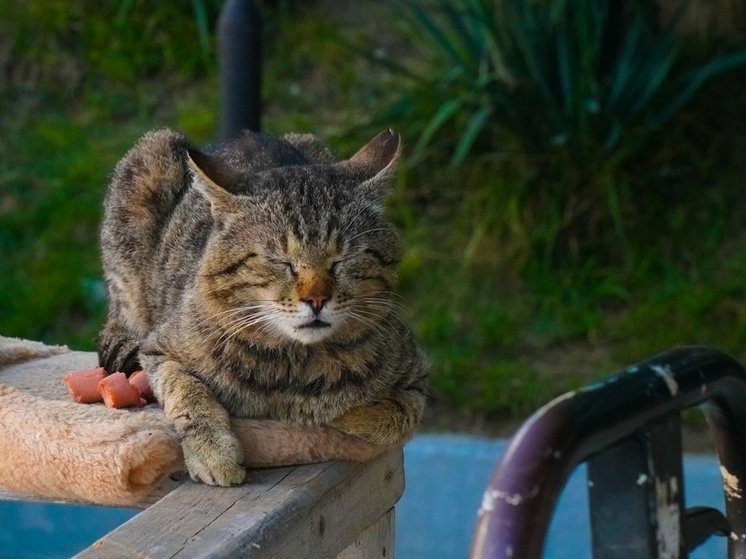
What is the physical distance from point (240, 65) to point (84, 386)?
1610mm

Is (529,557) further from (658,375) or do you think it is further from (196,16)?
(196,16)

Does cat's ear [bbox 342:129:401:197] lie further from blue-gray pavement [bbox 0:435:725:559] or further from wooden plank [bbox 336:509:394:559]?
blue-gray pavement [bbox 0:435:725:559]

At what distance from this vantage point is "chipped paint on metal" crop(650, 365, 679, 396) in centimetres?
115

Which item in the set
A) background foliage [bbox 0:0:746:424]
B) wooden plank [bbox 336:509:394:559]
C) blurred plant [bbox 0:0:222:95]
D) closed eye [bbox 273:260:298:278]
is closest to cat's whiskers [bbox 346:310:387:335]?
closed eye [bbox 273:260:298:278]

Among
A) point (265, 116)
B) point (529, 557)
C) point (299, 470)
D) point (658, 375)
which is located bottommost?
point (299, 470)

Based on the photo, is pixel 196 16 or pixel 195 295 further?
pixel 196 16

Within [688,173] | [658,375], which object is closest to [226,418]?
[658,375]

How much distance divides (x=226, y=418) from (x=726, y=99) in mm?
4251

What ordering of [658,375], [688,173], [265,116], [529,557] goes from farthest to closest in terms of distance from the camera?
[265,116]
[688,173]
[658,375]
[529,557]

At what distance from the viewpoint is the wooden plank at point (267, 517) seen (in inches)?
68.9

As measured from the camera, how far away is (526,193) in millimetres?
5215

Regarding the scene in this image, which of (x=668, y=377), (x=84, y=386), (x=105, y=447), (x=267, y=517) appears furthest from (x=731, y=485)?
(x=84, y=386)

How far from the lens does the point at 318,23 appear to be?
6.17 meters

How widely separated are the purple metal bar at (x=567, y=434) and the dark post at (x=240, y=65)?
2626 mm
